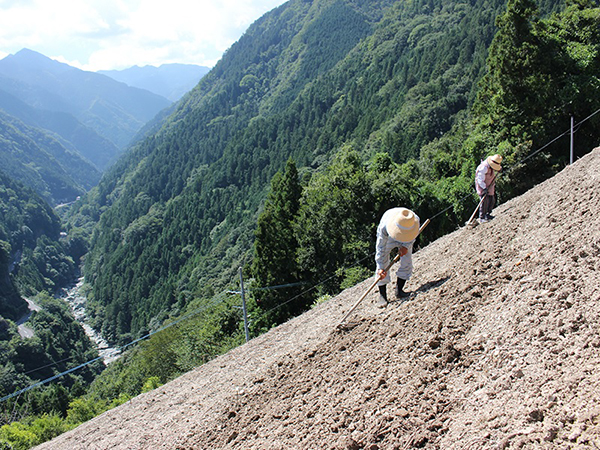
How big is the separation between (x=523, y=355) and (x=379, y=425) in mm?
1870

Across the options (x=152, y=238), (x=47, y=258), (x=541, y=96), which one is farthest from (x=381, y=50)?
(x=47, y=258)

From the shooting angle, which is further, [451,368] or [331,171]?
[331,171]

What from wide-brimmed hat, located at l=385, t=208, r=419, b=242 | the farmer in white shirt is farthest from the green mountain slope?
wide-brimmed hat, located at l=385, t=208, r=419, b=242

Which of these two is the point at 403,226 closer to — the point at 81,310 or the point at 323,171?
the point at 323,171

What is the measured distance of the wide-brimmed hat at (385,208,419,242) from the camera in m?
8.04

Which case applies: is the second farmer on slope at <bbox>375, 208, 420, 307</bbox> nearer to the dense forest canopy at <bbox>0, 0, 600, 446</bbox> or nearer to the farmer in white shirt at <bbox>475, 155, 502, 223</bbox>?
the farmer in white shirt at <bbox>475, 155, 502, 223</bbox>

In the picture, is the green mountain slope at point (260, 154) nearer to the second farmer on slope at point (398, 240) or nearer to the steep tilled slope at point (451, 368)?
the steep tilled slope at point (451, 368)

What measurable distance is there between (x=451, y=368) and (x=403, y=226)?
9.96 feet

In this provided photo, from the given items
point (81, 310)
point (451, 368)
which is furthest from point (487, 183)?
point (81, 310)

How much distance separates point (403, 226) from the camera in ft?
26.4

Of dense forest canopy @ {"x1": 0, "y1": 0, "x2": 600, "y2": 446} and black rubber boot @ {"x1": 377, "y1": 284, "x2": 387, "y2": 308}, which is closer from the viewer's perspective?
black rubber boot @ {"x1": 377, "y1": 284, "x2": 387, "y2": 308}

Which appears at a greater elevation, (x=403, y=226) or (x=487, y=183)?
(x=403, y=226)

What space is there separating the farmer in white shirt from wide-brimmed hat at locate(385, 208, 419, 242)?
166 inches

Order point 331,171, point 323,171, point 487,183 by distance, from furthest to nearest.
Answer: point 323,171 → point 331,171 → point 487,183
